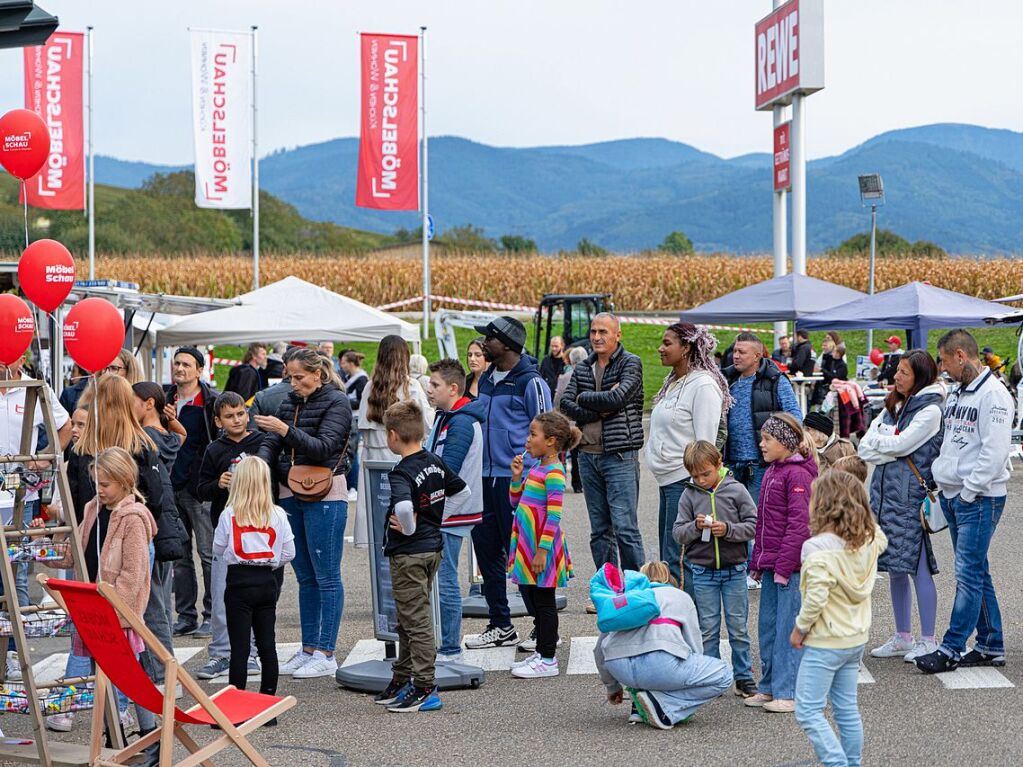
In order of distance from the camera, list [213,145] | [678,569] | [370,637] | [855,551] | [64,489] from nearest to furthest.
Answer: [855,551], [64,489], [678,569], [370,637], [213,145]

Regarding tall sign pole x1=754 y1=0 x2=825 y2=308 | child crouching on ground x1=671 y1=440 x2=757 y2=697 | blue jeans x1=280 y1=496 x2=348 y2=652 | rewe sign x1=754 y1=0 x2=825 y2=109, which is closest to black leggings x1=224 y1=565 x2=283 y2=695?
blue jeans x1=280 y1=496 x2=348 y2=652

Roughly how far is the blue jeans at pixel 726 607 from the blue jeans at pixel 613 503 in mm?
1443

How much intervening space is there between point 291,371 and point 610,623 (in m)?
2.70

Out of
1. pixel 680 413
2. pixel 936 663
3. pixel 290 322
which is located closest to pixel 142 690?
pixel 680 413

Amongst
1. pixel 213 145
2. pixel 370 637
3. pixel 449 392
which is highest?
pixel 213 145

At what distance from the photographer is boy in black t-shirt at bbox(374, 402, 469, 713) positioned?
725 centimetres

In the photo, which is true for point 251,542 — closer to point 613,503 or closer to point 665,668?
point 665,668

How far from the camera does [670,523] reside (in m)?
8.73

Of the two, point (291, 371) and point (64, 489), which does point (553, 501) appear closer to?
point (291, 371)

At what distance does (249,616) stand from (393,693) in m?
0.95

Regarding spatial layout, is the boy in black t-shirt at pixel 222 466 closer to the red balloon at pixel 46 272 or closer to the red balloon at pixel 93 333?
the red balloon at pixel 93 333

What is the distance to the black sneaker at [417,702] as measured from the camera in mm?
7305

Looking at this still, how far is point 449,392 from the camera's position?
8359 millimetres

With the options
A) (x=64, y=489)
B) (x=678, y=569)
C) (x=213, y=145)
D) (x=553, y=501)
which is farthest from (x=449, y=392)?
(x=213, y=145)
